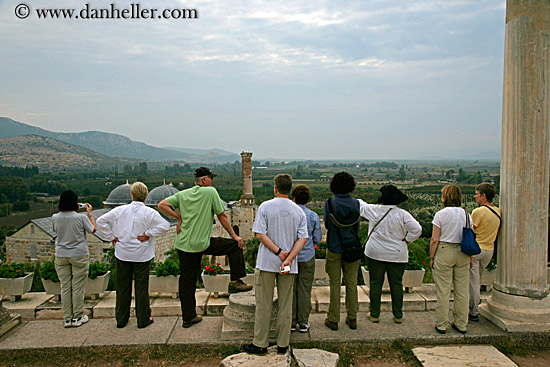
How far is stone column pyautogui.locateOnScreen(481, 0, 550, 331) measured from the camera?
177 inches

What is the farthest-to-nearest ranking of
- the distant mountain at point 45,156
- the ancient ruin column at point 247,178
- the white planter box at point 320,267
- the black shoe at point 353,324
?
the distant mountain at point 45,156, the ancient ruin column at point 247,178, the white planter box at point 320,267, the black shoe at point 353,324

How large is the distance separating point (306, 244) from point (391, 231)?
1047 millimetres

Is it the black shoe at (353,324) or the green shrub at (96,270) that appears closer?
the black shoe at (353,324)

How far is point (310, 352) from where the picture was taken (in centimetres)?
406

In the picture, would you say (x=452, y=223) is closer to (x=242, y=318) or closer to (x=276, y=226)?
(x=276, y=226)

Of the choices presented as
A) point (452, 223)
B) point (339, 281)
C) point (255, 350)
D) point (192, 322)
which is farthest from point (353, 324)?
point (192, 322)

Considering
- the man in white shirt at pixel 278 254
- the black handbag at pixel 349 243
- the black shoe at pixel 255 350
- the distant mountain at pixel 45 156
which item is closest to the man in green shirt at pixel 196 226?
the man in white shirt at pixel 278 254

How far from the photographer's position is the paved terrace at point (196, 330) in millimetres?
4344

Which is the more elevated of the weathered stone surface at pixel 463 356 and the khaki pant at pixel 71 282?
the khaki pant at pixel 71 282

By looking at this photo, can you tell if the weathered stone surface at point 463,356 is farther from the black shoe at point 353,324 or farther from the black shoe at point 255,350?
the black shoe at point 255,350

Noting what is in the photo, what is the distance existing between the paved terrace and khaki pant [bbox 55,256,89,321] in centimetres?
22

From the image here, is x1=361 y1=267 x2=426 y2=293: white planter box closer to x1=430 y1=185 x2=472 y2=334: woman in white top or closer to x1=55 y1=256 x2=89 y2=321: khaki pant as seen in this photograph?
x1=430 y1=185 x2=472 y2=334: woman in white top

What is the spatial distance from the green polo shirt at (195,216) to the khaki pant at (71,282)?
53.4 inches

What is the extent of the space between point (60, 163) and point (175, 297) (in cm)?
15348
